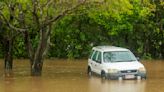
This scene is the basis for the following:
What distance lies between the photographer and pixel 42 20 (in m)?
21.6

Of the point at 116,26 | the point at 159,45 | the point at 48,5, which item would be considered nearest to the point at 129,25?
the point at 116,26

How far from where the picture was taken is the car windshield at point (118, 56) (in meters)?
21.9

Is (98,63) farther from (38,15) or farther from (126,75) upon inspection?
(38,15)

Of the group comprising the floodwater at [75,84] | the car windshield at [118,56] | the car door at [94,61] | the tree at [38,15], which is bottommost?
the floodwater at [75,84]

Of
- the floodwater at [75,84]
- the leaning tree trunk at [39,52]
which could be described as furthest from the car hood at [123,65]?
the leaning tree trunk at [39,52]

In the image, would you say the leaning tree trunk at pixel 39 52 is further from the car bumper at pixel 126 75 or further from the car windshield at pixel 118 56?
the car bumper at pixel 126 75

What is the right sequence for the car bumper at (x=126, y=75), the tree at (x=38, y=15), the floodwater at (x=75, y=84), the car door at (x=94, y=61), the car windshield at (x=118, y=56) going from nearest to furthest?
1. the floodwater at (x=75, y=84)
2. the car bumper at (x=126, y=75)
3. the tree at (x=38, y=15)
4. the car windshield at (x=118, y=56)
5. the car door at (x=94, y=61)

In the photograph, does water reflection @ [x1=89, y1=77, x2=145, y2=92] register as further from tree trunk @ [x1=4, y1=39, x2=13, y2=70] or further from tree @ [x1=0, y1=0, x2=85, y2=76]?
tree trunk @ [x1=4, y1=39, x2=13, y2=70]

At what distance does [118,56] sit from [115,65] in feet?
3.84

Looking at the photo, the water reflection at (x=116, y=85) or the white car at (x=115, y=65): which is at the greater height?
the white car at (x=115, y=65)

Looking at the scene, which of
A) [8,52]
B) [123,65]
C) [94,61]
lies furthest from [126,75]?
[8,52]

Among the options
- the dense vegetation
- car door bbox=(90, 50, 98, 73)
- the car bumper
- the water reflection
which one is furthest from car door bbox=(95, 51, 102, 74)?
the dense vegetation

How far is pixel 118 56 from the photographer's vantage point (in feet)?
72.6

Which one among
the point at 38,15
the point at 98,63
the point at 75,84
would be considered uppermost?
the point at 38,15
